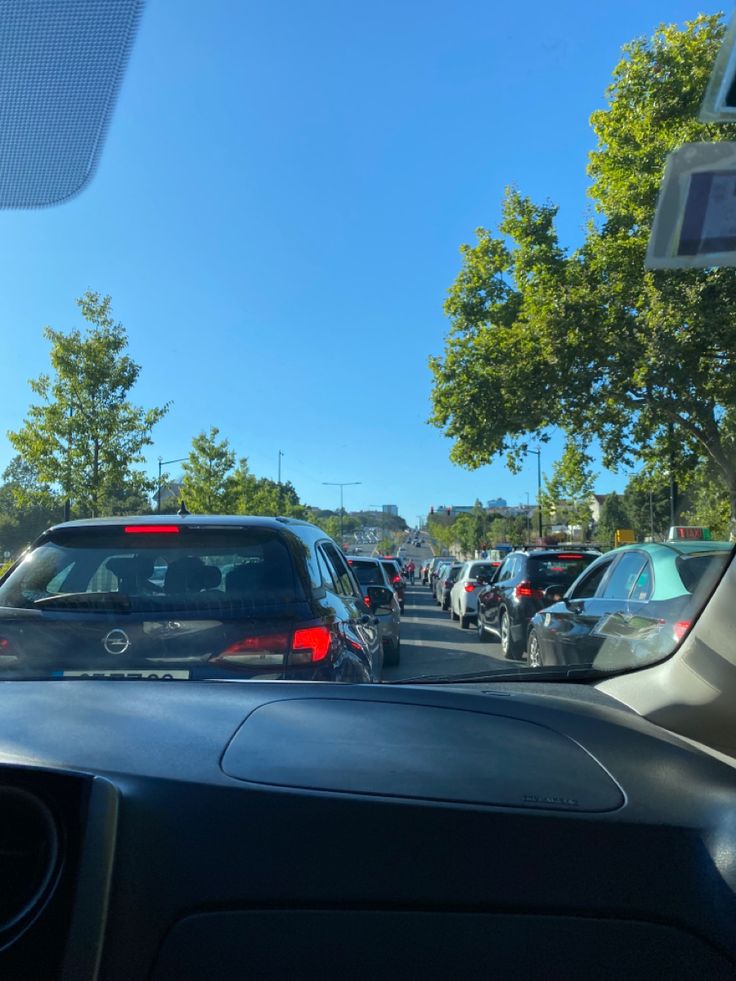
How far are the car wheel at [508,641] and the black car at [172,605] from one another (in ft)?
22.1

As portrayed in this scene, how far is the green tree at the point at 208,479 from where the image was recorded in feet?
65.4

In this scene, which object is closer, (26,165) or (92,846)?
(92,846)

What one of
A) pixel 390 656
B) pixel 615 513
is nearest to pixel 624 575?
pixel 390 656

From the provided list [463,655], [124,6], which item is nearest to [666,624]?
[124,6]

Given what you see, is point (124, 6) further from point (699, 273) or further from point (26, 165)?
point (699, 273)

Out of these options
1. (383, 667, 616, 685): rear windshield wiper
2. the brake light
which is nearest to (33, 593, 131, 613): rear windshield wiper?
(383, 667, 616, 685): rear windshield wiper

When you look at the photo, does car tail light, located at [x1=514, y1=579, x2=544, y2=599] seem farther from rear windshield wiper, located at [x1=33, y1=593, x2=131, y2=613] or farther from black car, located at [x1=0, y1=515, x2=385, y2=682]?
rear windshield wiper, located at [x1=33, y1=593, x2=131, y2=613]

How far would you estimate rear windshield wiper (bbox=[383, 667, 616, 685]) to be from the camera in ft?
10.4

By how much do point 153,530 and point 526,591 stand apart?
25.5 feet

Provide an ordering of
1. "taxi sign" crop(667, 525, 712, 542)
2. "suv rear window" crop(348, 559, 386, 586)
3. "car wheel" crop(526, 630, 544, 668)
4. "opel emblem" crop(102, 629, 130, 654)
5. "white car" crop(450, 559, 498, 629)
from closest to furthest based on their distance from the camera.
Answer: "opel emblem" crop(102, 629, 130, 654), "taxi sign" crop(667, 525, 712, 542), "car wheel" crop(526, 630, 544, 668), "suv rear window" crop(348, 559, 386, 586), "white car" crop(450, 559, 498, 629)

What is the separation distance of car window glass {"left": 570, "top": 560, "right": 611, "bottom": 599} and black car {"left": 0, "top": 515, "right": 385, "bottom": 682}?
2242 millimetres

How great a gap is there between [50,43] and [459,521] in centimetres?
7009

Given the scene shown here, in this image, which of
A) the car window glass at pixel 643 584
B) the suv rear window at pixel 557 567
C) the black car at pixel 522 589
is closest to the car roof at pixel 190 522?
the car window glass at pixel 643 584

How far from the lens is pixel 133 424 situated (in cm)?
912
